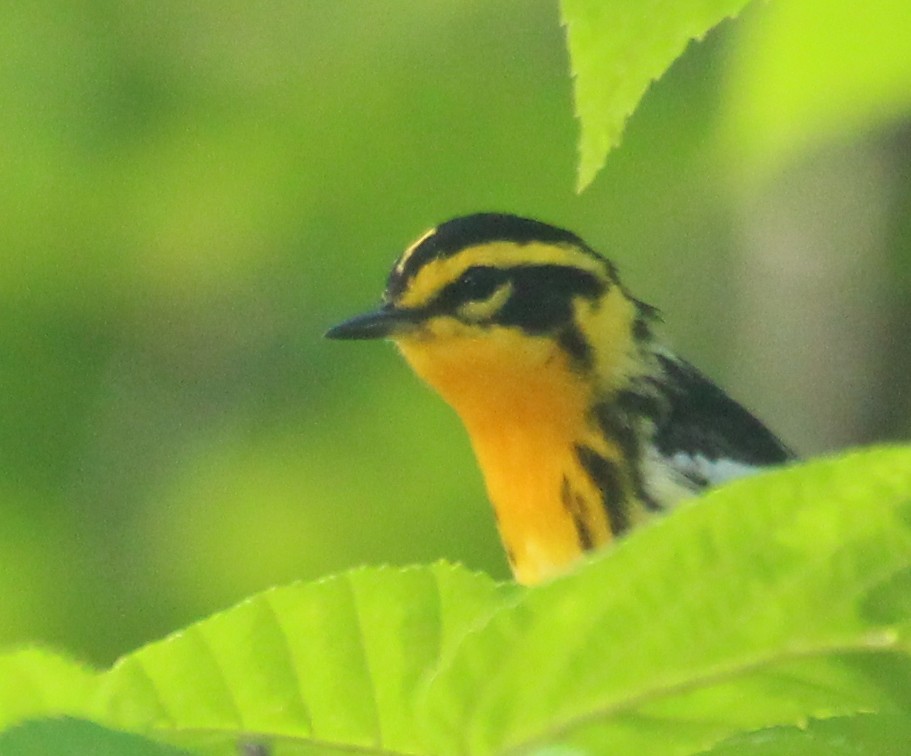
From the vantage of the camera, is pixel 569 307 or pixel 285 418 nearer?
pixel 569 307

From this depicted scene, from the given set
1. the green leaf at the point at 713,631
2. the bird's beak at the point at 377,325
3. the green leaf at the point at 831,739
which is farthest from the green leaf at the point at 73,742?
the bird's beak at the point at 377,325

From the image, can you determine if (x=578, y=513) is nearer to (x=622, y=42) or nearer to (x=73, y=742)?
(x=622, y=42)

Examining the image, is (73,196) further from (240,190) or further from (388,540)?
(388,540)

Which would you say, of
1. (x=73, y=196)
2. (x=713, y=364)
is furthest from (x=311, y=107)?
(x=713, y=364)

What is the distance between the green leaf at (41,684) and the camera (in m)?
1.59

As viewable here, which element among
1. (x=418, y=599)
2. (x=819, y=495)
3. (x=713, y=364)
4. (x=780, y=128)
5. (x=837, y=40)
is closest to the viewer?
(x=819, y=495)

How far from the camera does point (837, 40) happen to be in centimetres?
262

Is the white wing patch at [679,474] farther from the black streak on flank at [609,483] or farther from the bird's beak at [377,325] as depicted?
the bird's beak at [377,325]

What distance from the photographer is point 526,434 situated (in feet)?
12.9

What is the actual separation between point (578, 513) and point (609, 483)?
0.11 meters

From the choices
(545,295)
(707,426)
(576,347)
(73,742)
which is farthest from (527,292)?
(73,742)

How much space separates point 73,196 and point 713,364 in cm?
334

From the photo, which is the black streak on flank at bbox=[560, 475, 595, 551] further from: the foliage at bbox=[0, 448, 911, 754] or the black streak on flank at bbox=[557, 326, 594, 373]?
the foliage at bbox=[0, 448, 911, 754]

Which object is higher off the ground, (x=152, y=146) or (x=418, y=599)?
(x=152, y=146)
